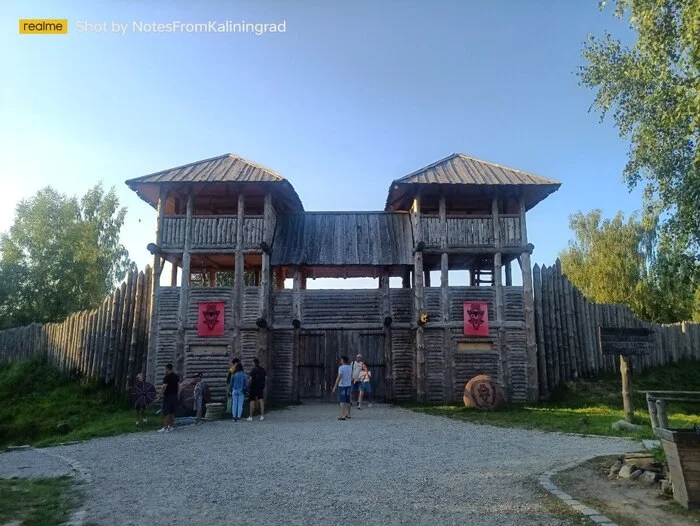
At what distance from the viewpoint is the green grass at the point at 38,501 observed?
5504mm

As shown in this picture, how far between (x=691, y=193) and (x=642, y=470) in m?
6.84

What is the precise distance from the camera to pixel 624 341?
12.5 m

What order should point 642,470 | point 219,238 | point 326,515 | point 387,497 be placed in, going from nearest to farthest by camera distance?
point 326,515 → point 387,497 → point 642,470 → point 219,238

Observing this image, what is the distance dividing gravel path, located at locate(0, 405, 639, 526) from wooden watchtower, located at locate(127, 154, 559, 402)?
553 centimetres

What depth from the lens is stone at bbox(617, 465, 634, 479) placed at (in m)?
6.98

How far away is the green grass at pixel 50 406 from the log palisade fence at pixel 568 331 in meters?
13.0

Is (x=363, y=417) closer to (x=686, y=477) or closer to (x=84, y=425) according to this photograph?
(x=84, y=425)

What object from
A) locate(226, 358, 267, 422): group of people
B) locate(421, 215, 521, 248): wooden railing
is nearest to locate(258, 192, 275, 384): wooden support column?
locate(226, 358, 267, 422): group of people

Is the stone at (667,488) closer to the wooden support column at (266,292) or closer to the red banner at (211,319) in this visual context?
the wooden support column at (266,292)

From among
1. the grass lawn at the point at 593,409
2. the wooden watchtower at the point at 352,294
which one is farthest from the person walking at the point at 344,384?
the wooden watchtower at the point at 352,294

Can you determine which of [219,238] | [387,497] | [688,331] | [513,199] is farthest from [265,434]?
[688,331]

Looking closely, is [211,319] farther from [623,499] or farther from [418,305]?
[623,499]

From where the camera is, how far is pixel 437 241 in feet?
61.6

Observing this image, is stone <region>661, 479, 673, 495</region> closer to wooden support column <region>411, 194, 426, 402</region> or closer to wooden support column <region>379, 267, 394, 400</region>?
wooden support column <region>411, 194, 426, 402</region>
